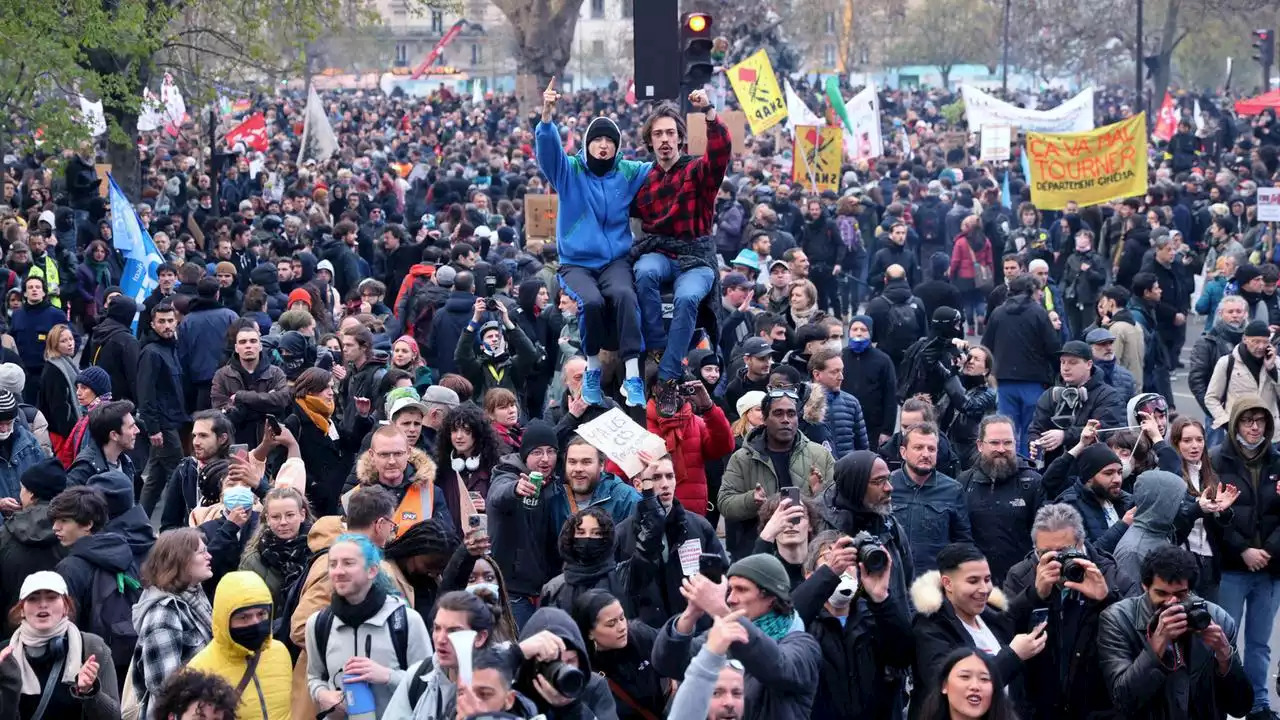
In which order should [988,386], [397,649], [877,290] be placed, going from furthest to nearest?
1. [877,290]
2. [988,386]
3. [397,649]

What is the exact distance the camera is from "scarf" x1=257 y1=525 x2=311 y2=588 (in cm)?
781

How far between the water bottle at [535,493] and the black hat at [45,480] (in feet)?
6.99

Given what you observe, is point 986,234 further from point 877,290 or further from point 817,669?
point 817,669

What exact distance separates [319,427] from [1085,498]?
4.31 metres

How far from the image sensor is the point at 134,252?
53.0 feet

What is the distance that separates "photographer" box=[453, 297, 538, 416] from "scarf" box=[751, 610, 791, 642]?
594 cm

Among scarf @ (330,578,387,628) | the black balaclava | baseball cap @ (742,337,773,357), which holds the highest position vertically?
the black balaclava

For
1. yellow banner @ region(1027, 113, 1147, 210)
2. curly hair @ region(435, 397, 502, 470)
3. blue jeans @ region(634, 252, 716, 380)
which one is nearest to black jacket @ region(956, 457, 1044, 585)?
blue jeans @ region(634, 252, 716, 380)

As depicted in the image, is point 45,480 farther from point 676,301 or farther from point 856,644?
point 856,644

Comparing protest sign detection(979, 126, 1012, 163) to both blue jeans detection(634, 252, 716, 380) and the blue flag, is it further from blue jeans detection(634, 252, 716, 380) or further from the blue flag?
blue jeans detection(634, 252, 716, 380)

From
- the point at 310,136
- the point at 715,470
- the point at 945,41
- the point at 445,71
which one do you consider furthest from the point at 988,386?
the point at 445,71

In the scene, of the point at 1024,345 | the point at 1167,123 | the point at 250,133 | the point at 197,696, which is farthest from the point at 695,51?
the point at 1167,123

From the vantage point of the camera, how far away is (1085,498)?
8.96 meters

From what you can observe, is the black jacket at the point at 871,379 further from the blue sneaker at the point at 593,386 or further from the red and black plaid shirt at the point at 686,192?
the red and black plaid shirt at the point at 686,192
